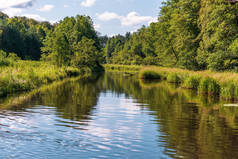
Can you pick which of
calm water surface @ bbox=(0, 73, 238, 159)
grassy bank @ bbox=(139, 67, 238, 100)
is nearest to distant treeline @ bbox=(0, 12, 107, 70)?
grassy bank @ bbox=(139, 67, 238, 100)

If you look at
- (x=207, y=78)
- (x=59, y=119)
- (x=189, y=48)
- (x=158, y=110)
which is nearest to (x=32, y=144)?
(x=59, y=119)

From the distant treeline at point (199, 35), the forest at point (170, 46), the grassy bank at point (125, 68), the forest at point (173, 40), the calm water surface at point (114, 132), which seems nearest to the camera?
the calm water surface at point (114, 132)

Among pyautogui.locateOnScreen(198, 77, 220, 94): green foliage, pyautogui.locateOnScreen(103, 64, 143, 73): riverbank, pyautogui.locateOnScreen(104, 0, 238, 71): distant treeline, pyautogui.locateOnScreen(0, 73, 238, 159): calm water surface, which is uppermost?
pyautogui.locateOnScreen(104, 0, 238, 71): distant treeline

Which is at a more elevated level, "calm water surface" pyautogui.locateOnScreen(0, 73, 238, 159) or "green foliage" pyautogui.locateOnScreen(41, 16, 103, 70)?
"green foliage" pyautogui.locateOnScreen(41, 16, 103, 70)

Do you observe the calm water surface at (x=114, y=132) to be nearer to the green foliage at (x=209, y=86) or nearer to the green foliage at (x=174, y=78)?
the green foliage at (x=209, y=86)

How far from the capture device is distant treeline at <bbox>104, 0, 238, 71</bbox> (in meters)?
29.8

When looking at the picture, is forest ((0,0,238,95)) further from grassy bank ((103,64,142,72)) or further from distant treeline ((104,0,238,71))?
grassy bank ((103,64,142,72))

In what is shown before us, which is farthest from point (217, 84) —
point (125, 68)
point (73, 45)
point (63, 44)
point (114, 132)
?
point (125, 68)

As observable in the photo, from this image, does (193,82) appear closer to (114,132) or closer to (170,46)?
(114,132)

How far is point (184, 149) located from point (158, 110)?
23.4 ft

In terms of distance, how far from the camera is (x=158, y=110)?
596 inches

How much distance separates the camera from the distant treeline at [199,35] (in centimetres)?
2981

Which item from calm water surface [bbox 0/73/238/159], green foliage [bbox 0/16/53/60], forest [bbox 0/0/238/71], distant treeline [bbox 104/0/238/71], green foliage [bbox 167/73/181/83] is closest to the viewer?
calm water surface [bbox 0/73/238/159]

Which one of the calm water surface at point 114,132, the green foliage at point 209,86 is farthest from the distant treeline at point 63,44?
the calm water surface at point 114,132
